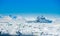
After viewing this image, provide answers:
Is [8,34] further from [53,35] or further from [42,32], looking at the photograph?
[53,35]

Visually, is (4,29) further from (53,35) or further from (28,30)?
(53,35)

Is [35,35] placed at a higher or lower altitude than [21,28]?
lower

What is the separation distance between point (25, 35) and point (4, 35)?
348 mm

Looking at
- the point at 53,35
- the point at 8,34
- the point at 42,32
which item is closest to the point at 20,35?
the point at 8,34

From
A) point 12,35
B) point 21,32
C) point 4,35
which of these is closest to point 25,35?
point 21,32

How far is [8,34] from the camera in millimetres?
2131

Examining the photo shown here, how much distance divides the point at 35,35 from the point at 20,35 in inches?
9.6

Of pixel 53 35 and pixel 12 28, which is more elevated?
pixel 12 28

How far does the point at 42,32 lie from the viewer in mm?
2184

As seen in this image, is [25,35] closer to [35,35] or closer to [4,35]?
[35,35]

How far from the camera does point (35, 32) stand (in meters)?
2.13

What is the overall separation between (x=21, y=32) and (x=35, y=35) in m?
0.23

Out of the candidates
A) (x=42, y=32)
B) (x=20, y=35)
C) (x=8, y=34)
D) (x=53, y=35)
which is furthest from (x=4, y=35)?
(x=53, y=35)

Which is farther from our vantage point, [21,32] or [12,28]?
[12,28]
